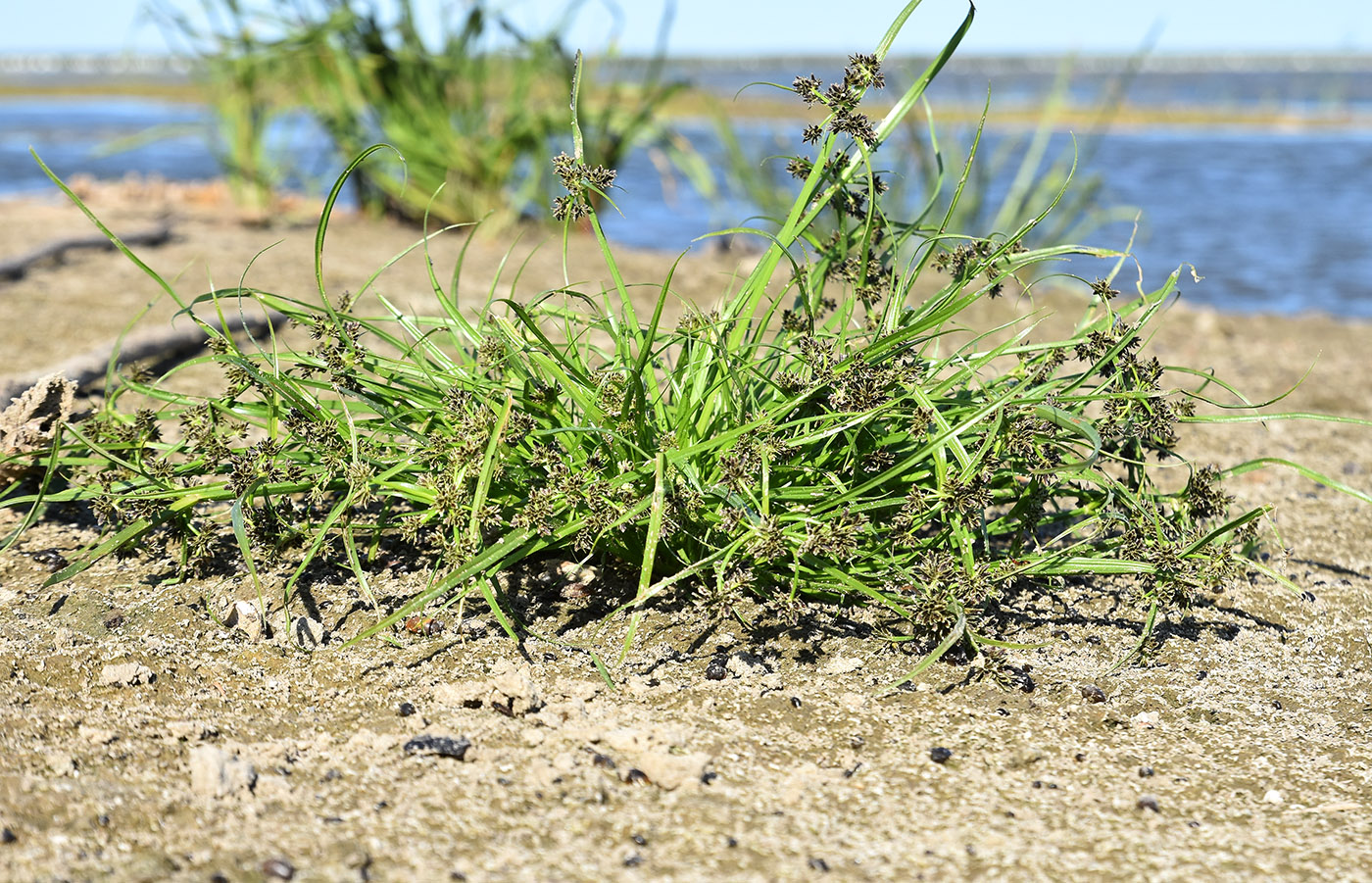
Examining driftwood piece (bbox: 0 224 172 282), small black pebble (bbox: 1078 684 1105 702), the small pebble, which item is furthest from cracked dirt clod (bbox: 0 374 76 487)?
driftwood piece (bbox: 0 224 172 282)

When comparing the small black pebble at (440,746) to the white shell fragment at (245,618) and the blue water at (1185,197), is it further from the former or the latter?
the blue water at (1185,197)

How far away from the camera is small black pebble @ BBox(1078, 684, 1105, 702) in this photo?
203 centimetres

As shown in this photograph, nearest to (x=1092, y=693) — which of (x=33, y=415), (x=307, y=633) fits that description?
(x=307, y=633)

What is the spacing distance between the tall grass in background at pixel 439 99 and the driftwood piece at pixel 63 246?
100cm

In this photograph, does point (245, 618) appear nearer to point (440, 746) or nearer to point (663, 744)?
point (440, 746)

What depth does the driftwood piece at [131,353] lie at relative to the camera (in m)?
3.00

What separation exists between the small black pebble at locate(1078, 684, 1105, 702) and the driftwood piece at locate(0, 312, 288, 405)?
2264 millimetres

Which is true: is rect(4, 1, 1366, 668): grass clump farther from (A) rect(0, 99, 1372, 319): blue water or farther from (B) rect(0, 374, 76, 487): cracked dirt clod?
(A) rect(0, 99, 1372, 319): blue water

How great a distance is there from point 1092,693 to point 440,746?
1.12 m

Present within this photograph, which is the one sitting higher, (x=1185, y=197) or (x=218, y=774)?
(x=1185, y=197)

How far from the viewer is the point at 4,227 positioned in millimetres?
6176

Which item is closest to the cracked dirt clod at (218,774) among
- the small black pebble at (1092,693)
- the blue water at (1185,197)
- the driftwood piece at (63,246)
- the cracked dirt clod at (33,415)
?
the cracked dirt clod at (33,415)

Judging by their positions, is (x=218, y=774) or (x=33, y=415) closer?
(x=218, y=774)

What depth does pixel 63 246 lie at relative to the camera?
511cm
